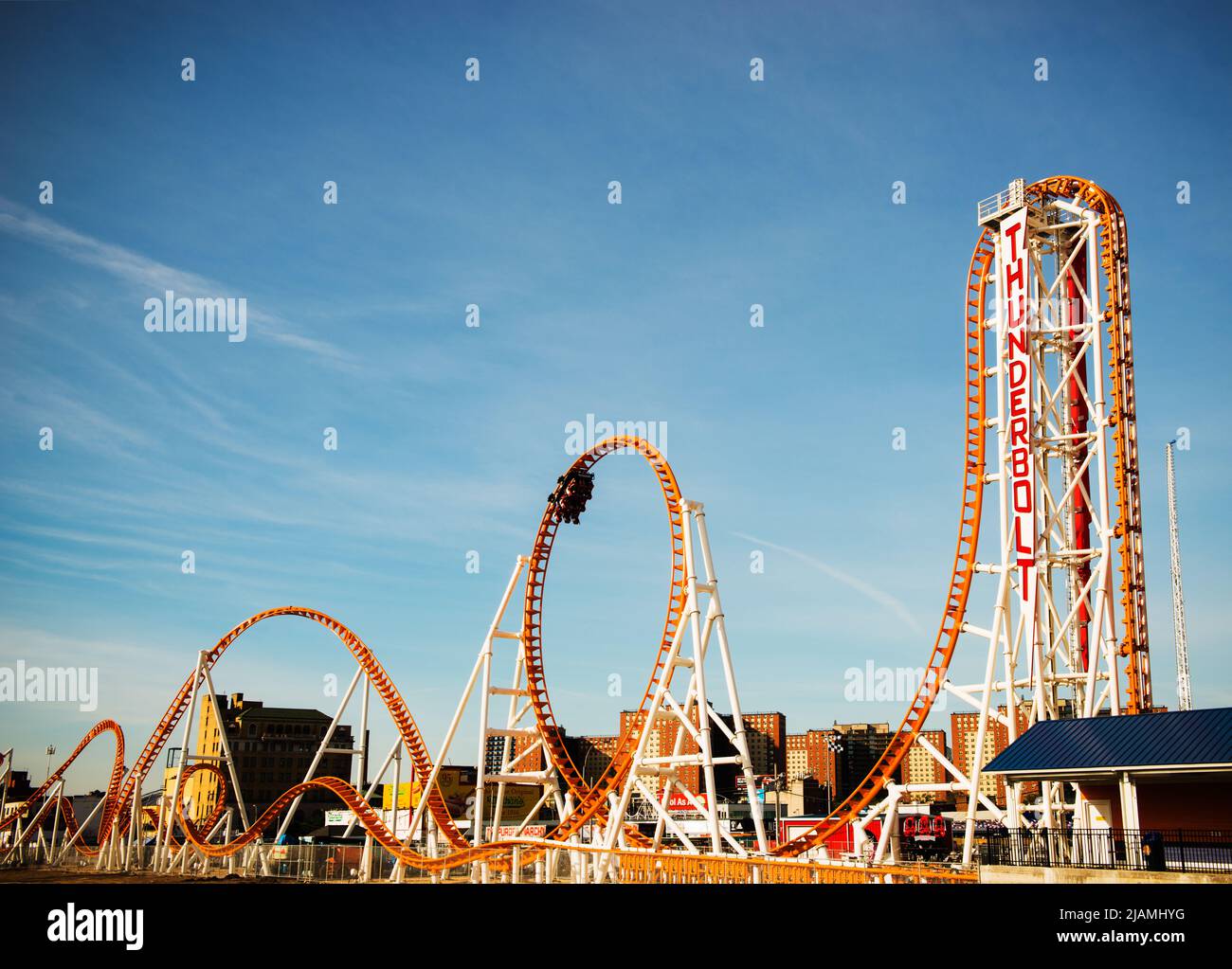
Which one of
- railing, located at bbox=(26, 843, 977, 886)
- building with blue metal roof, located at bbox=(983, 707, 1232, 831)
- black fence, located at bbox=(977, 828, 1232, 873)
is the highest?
building with blue metal roof, located at bbox=(983, 707, 1232, 831)

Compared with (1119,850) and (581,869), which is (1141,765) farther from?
(581,869)

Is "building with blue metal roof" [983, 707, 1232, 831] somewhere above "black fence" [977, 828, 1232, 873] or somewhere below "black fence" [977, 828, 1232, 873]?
above

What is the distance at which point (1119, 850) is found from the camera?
22.8 meters

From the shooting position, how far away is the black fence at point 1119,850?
70.4ft

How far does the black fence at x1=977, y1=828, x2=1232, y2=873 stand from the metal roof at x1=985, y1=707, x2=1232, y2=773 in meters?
1.46

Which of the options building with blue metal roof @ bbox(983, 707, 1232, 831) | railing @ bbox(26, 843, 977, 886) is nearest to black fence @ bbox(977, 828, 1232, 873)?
building with blue metal roof @ bbox(983, 707, 1232, 831)

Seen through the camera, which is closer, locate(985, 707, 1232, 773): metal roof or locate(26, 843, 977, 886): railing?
locate(985, 707, 1232, 773): metal roof

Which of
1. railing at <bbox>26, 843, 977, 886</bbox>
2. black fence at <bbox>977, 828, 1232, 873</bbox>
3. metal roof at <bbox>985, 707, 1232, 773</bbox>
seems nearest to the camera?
black fence at <bbox>977, 828, 1232, 873</bbox>

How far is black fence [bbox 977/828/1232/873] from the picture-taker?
845 inches

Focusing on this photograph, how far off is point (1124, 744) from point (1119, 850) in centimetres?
299

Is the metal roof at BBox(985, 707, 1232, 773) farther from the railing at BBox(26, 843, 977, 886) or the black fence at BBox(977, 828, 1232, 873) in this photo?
the railing at BBox(26, 843, 977, 886)
